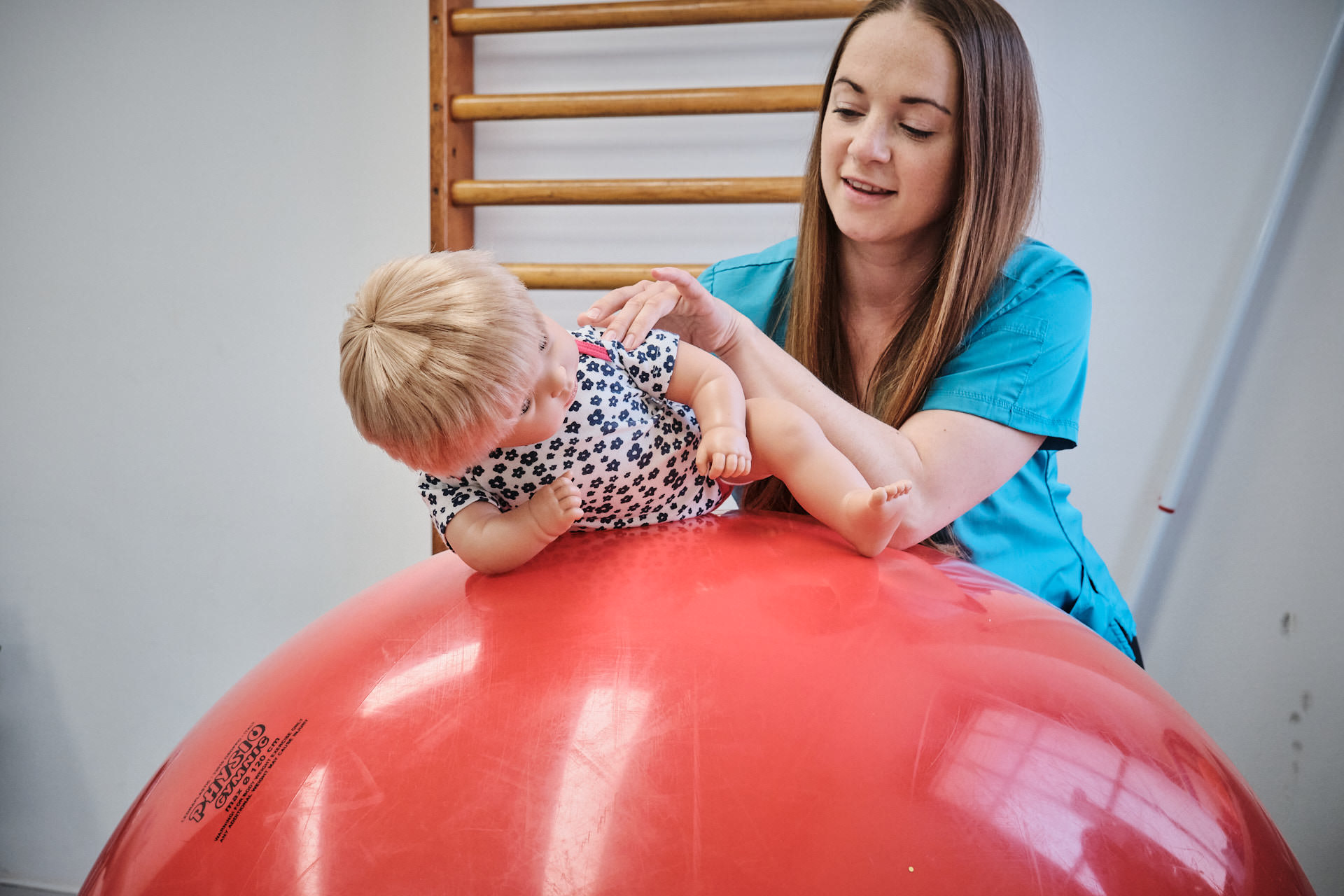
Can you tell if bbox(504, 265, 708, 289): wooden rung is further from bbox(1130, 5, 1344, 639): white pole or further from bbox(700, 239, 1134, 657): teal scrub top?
bbox(1130, 5, 1344, 639): white pole

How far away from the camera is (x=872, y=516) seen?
2.20 ft

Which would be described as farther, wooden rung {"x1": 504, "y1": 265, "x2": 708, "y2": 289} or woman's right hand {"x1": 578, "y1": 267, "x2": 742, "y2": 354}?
wooden rung {"x1": 504, "y1": 265, "x2": 708, "y2": 289}

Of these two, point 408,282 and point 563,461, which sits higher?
point 408,282

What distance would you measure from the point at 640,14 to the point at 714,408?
1014 millimetres

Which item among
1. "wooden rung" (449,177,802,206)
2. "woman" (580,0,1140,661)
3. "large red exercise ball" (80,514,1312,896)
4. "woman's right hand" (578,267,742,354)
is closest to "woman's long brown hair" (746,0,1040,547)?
"woman" (580,0,1140,661)

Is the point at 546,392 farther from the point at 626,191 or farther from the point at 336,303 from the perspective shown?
the point at 336,303

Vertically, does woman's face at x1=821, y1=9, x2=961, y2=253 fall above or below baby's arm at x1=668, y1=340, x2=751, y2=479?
above

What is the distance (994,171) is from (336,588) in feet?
5.14

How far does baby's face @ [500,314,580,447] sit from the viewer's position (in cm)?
62

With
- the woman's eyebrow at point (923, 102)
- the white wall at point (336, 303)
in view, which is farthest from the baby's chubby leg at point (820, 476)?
the white wall at point (336, 303)

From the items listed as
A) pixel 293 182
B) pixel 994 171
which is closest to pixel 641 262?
pixel 293 182

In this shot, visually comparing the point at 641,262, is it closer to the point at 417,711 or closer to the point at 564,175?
the point at 564,175

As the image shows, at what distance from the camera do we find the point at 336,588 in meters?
1.90

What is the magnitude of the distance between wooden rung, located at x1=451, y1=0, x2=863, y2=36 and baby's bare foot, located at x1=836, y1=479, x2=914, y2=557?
1.05 meters
